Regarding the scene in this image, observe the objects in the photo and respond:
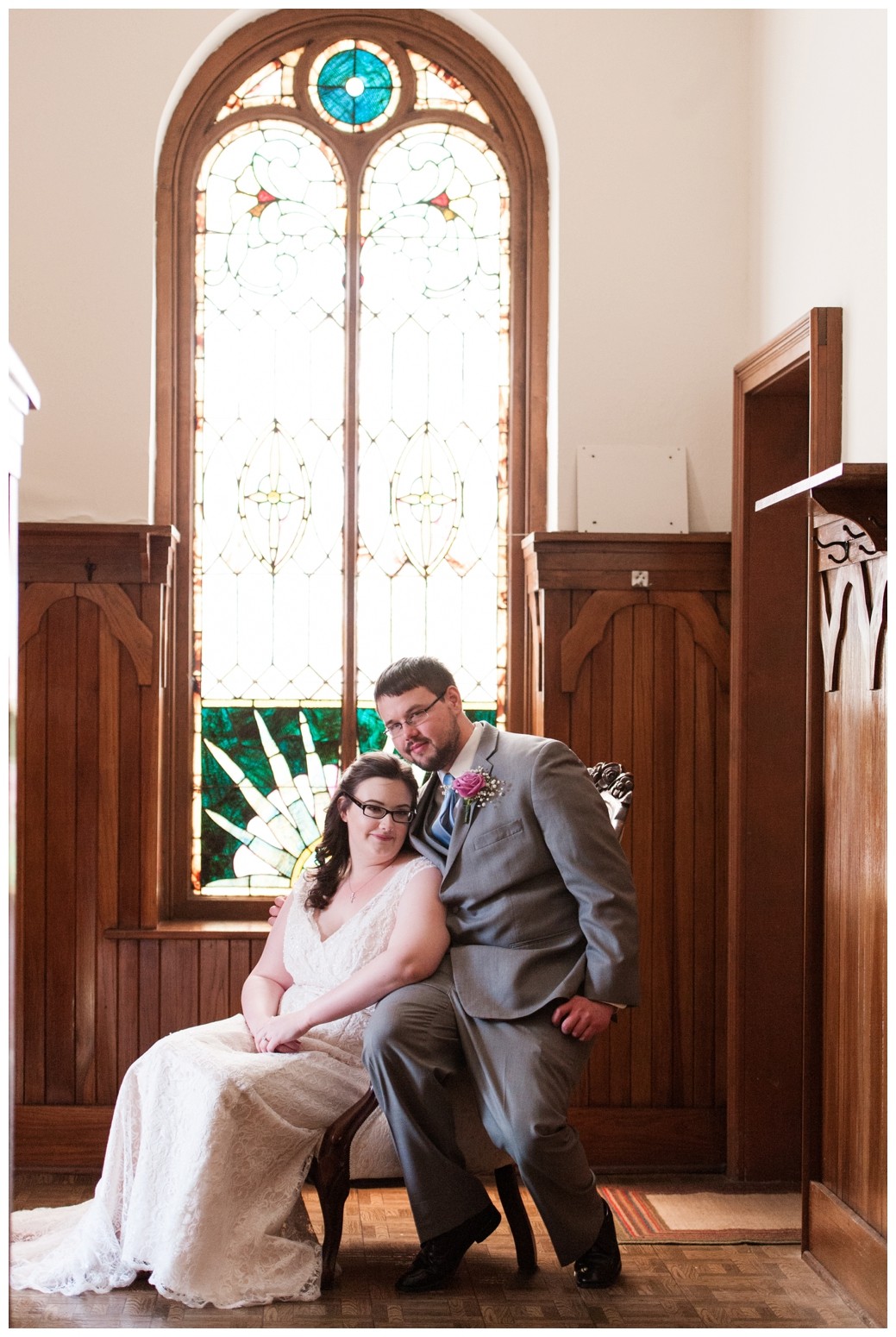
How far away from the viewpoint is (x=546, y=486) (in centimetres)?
488

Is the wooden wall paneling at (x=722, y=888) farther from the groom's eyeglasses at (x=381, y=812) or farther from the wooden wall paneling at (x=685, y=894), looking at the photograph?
the groom's eyeglasses at (x=381, y=812)

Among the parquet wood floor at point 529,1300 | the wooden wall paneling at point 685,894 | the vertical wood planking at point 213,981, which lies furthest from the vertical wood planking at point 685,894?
the vertical wood planking at point 213,981

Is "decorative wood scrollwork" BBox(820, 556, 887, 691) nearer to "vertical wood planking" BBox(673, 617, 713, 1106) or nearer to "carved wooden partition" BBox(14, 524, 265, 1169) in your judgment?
"vertical wood planking" BBox(673, 617, 713, 1106)

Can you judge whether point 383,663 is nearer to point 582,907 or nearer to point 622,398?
point 622,398

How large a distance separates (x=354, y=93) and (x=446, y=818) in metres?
2.78

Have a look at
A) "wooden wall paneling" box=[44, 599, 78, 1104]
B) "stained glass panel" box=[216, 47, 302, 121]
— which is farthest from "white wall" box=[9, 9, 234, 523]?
"wooden wall paneling" box=[44, 599, 78, 1104]

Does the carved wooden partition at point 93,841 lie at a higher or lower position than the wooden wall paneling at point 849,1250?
higher

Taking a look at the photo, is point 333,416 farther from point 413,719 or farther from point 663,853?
point 663,853

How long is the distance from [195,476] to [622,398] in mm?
1506

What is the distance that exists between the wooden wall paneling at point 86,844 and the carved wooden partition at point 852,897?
2.31 metres

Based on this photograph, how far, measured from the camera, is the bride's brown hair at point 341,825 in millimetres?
3758

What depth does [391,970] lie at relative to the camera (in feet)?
11.6

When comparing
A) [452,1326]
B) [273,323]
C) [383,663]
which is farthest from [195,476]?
[452,1326]

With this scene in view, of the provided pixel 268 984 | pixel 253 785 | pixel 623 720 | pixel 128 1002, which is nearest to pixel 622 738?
pixel 623 720
